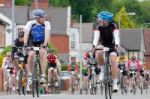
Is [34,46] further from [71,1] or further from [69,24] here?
[71,1]

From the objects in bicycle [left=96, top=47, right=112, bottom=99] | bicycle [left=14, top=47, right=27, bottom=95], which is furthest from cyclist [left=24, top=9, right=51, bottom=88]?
bicycle [left=14, top=47, right=27, bottom=95]

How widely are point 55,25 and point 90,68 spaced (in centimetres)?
5700

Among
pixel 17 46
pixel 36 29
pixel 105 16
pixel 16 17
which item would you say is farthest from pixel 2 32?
pixel 105 16

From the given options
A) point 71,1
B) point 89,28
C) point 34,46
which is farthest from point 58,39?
point 34,46

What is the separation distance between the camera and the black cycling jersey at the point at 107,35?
65.7 ft

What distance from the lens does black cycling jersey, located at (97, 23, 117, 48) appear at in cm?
2002

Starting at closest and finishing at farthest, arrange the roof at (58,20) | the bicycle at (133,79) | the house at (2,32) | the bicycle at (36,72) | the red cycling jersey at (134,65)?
the bicycle at (36,72), the red cycling jersey at (134,65), the bicycle at (133,79), the house at (2,32), the roof at (58,20)

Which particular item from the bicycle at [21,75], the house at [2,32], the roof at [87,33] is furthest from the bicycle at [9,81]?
the roof at [87,33]

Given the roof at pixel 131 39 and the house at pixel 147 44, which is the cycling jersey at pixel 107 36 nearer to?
the roof at pixel 131 39

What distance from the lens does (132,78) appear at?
36.6 metres

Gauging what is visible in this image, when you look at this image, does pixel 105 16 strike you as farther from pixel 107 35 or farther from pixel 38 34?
pixel 38 34

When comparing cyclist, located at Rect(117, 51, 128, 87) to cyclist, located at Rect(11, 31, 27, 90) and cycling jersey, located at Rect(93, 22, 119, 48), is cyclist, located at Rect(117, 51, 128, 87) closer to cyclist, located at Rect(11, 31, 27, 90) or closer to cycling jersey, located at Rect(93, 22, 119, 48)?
cyclist, located at Rect(11, 31, 27, 90)

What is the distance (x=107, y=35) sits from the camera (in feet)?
66.0

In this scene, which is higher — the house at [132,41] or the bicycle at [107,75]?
the bicycle at [107,75]
